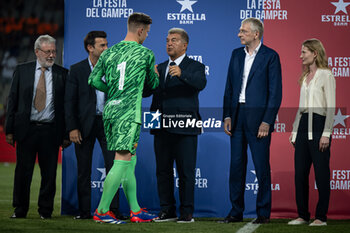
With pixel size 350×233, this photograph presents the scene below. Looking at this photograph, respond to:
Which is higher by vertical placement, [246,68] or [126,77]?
[246,68]

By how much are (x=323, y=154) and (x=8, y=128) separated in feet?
10.0

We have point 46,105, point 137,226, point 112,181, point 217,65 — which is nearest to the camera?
point 112,181

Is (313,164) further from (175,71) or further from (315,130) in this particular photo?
(175,71)

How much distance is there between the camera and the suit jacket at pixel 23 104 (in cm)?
581

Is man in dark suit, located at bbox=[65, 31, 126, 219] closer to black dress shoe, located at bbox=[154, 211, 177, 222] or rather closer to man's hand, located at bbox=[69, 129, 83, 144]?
man's hand, located at bbox=[69, 129, 83, 144]

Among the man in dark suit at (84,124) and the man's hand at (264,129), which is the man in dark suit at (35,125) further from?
the man's hand at (264,129)

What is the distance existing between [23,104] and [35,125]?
238mm

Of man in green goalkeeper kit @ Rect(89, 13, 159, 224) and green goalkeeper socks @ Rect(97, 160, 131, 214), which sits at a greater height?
man in green goalkeeper kit @ Rect(89, 13, 159, 224)

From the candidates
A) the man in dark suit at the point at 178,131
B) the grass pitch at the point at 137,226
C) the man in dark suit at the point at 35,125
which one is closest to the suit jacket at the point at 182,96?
the man in dark suit at the point at 178,131

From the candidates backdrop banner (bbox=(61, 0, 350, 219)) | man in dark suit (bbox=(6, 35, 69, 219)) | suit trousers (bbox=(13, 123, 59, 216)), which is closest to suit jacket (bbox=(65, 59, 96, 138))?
man in dark suit (bbox=(6, 35, 69, 219))

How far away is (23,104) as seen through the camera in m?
5.82

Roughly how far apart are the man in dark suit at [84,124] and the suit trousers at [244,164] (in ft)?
3.94

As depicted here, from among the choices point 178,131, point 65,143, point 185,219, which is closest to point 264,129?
point 178,131

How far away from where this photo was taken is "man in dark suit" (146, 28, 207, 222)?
566 centimetres
